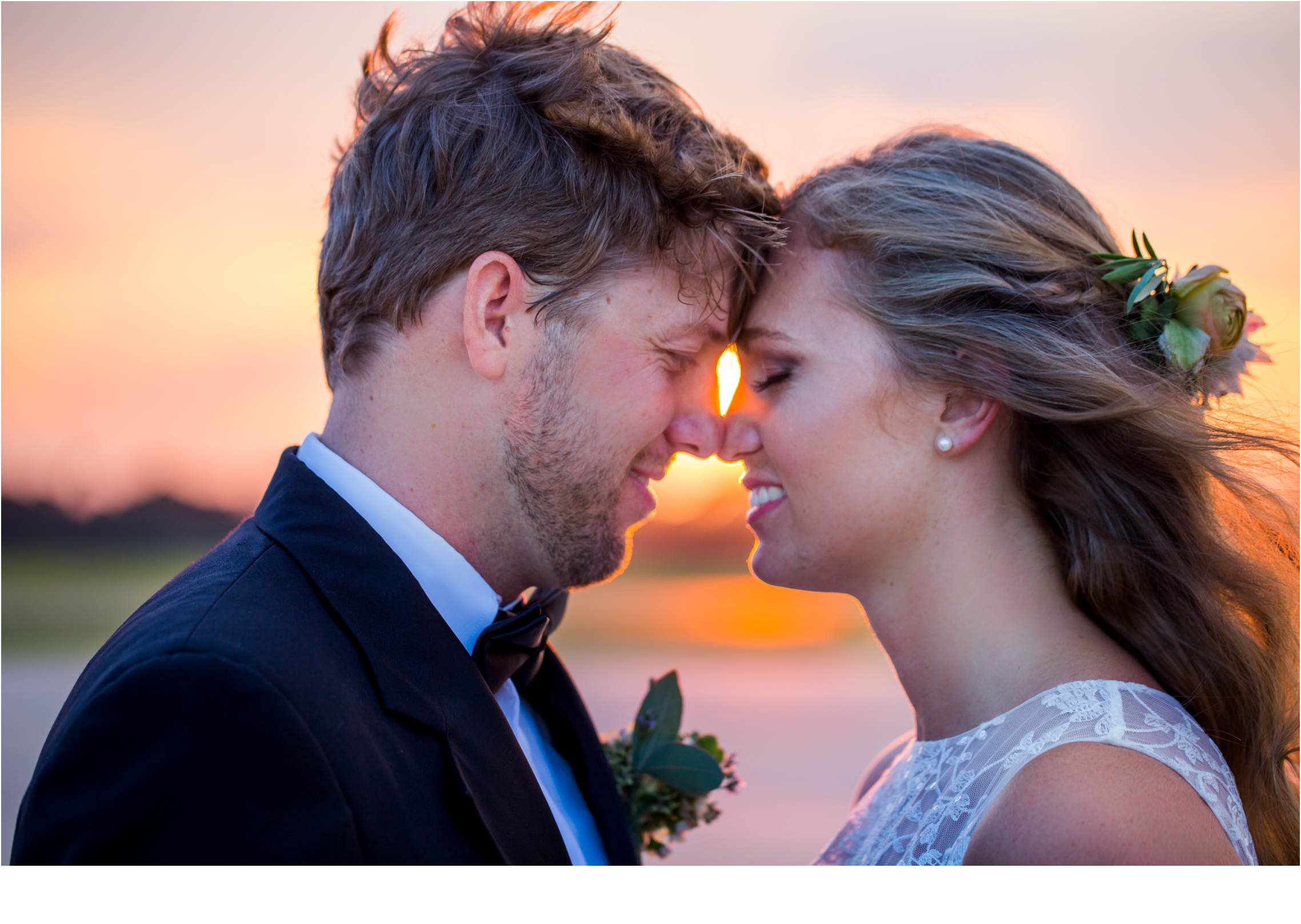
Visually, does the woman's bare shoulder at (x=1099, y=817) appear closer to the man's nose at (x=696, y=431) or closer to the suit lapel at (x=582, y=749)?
the suit lapel at (x=582, y=749)

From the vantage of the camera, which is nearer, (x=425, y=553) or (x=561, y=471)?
(x=425, y=553)

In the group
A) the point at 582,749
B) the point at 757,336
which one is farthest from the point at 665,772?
the point at 757,336

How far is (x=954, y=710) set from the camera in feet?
8.36

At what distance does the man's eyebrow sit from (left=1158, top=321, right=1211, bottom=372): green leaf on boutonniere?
111 cm

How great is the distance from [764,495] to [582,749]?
1.04 m

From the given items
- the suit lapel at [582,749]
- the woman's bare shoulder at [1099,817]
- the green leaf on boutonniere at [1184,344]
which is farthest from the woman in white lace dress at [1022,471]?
the suit lapel at [582,749]

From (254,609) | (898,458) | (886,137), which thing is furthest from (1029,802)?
(886,137)

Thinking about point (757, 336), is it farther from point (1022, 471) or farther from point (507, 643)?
point (507, 643)

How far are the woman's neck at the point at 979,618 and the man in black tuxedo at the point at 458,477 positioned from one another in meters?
0.80

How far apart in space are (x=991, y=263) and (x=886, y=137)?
71 cm

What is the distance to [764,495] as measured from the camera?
2914mm

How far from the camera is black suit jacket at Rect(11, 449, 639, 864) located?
1.48m

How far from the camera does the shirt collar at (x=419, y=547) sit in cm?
229
